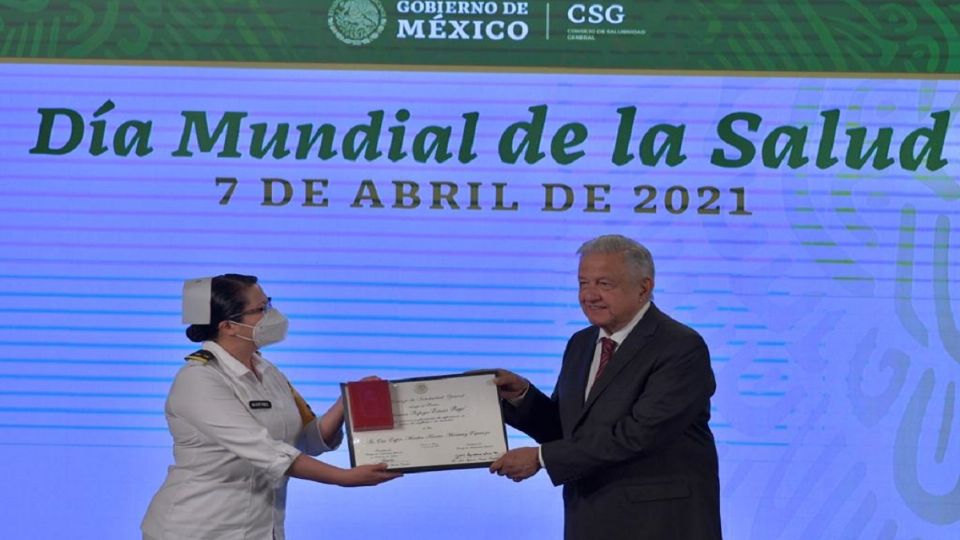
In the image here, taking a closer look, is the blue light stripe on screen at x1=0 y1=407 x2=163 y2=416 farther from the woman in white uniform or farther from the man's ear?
the man's ear

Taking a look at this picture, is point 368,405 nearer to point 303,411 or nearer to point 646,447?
point 303,411

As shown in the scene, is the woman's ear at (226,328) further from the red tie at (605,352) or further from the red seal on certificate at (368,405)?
the red tie at (605,352)

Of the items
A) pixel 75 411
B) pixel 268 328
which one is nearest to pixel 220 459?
pixel 268 328

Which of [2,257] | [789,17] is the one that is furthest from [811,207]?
[2,257]

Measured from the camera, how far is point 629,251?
342 cm

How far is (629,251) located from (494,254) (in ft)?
4.49

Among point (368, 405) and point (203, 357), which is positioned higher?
point (203, 357)

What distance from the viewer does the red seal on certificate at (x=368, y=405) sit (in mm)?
3555

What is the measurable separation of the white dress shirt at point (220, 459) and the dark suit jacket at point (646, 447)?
2.44 feet

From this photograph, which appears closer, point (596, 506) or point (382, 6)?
point (596, 506)

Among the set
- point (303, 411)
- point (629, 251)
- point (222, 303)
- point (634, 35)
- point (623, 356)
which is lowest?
point (303, 411)

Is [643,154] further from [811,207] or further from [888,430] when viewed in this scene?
[888,430]

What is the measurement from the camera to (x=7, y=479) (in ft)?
15.5

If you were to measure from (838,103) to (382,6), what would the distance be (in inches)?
66.9
